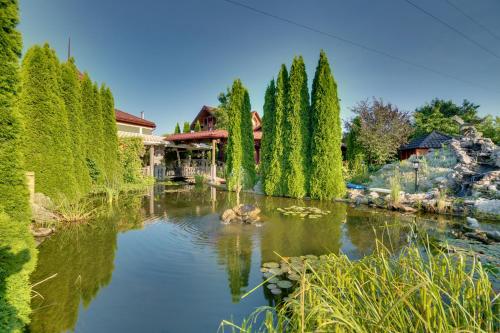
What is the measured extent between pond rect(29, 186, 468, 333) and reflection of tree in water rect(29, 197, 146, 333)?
0.01 meters

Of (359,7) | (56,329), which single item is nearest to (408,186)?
(359,7)

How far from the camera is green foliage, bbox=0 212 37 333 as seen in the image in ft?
5.82

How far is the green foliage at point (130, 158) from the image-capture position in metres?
12.9

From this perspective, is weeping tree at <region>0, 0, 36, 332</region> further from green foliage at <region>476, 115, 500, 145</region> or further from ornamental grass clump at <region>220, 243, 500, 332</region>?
green foliage at <region>476, 115, 500, 145</region>

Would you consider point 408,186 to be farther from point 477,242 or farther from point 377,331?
point 377,331

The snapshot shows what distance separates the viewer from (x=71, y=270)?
345cm

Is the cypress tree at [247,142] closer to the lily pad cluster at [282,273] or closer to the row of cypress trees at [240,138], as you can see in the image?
the row of cypress trees at [240,138]

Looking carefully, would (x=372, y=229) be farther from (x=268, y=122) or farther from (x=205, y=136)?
(x=205, y=136)

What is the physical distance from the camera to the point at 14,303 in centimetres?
186

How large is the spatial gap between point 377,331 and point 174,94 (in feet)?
60.7

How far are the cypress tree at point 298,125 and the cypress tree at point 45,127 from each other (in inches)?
322

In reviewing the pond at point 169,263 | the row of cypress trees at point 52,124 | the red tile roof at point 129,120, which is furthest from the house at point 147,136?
the pond at point 169,263

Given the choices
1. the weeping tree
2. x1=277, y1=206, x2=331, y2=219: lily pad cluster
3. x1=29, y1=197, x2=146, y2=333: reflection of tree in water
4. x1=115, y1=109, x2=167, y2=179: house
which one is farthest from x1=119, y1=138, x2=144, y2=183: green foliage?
the weeping tree

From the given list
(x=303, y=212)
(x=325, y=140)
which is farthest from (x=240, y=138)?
(x=303, y=212)
